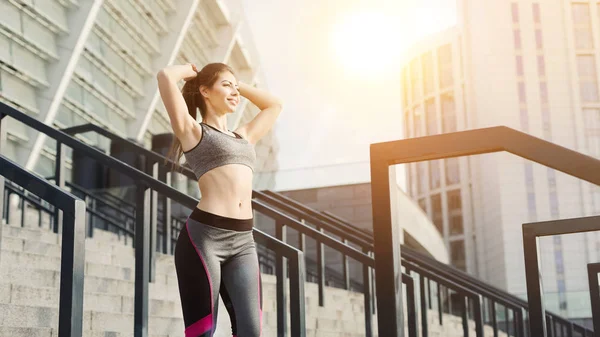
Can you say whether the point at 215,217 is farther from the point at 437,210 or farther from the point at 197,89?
the point at 437,210

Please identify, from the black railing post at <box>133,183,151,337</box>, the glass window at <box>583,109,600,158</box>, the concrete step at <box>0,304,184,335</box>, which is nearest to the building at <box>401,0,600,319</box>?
the glass window at <box>583,109,600,158</box>

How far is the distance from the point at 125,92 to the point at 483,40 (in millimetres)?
52344

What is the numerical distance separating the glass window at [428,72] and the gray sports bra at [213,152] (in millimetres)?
74638

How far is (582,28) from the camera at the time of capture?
69.4m

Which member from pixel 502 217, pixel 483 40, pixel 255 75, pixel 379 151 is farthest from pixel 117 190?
pixel 483 40

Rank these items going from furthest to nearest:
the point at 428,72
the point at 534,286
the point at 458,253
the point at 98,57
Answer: the point at 428,72, the point at 458,253, the point at 98,57, the point at 534,286

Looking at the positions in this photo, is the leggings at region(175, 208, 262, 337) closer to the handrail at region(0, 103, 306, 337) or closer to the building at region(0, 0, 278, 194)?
the handrail at region(0, 103, 306, 337)

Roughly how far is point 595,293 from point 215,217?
6.11ft

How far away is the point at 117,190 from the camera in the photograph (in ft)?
47.8

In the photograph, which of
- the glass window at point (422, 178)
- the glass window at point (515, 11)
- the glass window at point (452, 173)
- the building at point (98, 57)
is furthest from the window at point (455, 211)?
the building at point (98, 57)

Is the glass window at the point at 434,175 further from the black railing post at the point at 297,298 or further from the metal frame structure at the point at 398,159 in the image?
the metal frame structure at the point at 398,159

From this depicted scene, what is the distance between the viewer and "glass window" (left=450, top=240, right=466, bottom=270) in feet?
237

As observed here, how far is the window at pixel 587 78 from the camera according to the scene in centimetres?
6775

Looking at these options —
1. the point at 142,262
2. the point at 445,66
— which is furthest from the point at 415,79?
the point at 142,262
